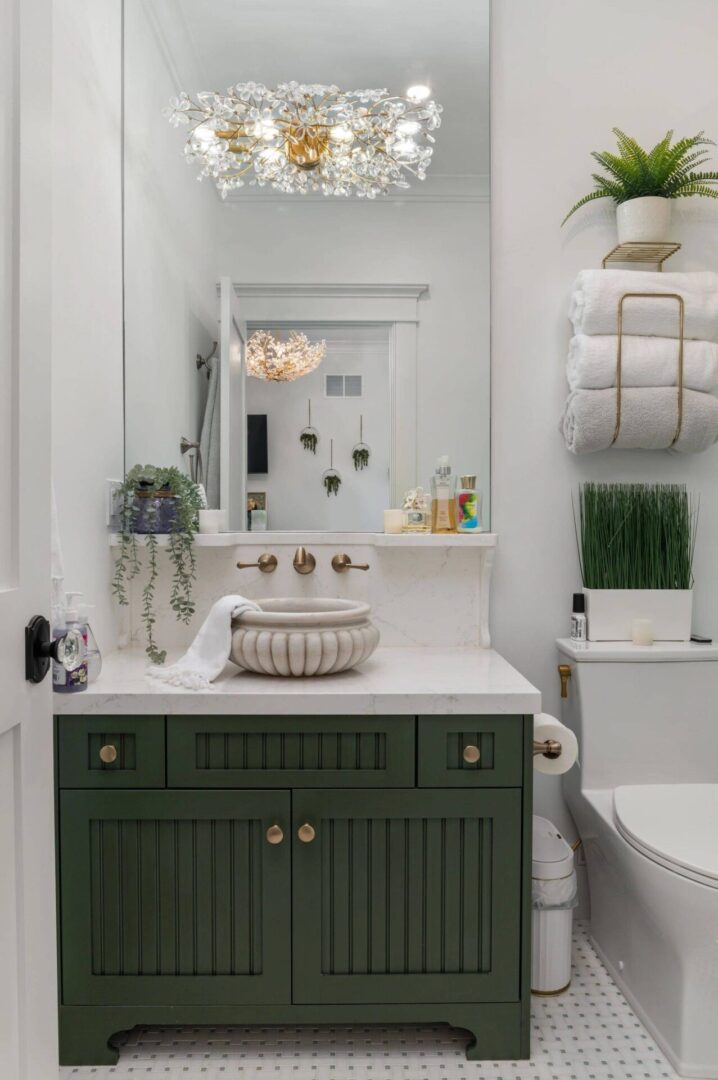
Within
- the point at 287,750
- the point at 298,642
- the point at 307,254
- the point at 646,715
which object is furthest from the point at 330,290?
the point at 646,715

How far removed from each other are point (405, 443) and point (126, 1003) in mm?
1438

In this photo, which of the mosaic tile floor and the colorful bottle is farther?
the colorful bottle

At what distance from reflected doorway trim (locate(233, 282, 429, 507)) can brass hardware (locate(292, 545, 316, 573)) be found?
272 millimetres

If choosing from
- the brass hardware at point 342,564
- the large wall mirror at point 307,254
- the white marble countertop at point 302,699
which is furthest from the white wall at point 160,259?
the white marble countertop at point 302,699

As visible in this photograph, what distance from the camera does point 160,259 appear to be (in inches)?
84.2

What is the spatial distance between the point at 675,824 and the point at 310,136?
6.19 ft

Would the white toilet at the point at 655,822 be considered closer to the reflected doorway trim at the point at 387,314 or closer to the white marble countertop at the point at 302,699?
the white marble countertop at the point at 302,699

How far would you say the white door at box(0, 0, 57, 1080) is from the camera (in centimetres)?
87

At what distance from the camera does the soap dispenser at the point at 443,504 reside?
2094 mm

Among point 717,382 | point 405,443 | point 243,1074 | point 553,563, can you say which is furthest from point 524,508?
point 243,1074

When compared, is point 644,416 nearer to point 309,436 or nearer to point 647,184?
point 647,184

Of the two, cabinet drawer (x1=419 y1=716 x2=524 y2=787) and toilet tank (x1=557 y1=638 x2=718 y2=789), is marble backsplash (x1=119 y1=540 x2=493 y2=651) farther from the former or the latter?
cabinet drawer (x1=419 y1=716 x2=524 y2=787)

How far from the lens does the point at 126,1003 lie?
1.60 m

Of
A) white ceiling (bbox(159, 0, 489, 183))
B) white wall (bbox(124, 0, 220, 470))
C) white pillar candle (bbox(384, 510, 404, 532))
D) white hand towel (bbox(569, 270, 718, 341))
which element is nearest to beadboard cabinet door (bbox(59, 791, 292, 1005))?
white pillar candle (bbox(384, 510, 404, 532))
